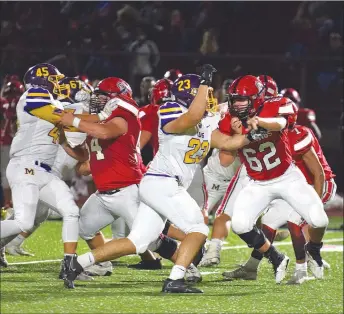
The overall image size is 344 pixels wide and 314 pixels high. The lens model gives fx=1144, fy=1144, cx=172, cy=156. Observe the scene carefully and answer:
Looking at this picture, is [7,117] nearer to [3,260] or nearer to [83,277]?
[3,260]

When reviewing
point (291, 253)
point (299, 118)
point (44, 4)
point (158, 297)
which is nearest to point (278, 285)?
point (158, 297)

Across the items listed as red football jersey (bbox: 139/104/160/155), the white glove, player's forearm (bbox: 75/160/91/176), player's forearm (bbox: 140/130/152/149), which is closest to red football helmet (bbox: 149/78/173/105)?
red football jersey (bbox: 139/104/160/155)

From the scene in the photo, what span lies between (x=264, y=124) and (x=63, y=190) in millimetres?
1545

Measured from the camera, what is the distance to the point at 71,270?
7594mm

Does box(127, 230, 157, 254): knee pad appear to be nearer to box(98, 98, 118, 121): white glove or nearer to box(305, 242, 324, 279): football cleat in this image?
box(98, 98, 118, 121): white glove

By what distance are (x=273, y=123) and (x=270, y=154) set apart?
47 cm

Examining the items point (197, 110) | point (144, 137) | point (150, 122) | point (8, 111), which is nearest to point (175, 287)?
point (197, 110)

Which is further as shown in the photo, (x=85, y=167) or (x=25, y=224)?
(x=85, y=167)

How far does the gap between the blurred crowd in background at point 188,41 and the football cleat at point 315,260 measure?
18.0 feet

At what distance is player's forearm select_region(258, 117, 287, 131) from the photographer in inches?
295

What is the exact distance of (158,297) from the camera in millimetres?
7383

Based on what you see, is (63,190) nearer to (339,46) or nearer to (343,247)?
(343,247)

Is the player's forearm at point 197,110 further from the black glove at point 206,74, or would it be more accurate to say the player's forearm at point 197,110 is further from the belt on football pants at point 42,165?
the belt on football pants at point 42,165

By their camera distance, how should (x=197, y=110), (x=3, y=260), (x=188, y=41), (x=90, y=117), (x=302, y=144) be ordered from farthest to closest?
(x=188, y=41) → (x=3, y=260) → (x=302, y=144) → (x=90, y=117) → (x=197, y=110)
